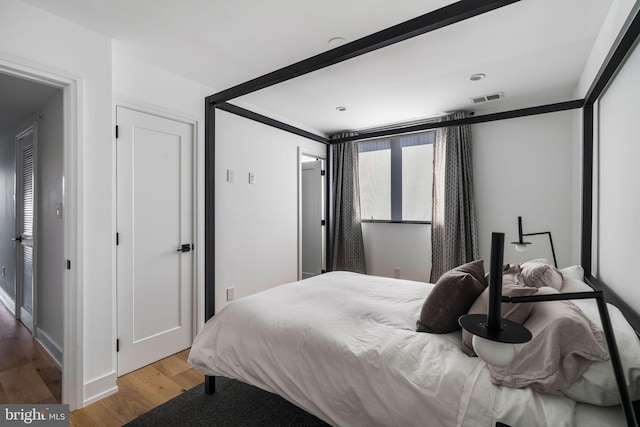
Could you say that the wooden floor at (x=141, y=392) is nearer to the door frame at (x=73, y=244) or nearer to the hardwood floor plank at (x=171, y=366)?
the hardwood floor plank at (x=171, y=366)

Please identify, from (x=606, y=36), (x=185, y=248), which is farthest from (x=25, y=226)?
(x=606, y=36)

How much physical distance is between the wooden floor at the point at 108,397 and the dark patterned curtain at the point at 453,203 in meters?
3.03

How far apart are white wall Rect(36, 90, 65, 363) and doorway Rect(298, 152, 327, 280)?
10.0ft

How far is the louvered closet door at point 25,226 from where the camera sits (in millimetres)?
3277

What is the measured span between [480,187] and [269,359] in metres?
3.32

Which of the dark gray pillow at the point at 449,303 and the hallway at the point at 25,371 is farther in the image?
the hallway at the point at 25,371

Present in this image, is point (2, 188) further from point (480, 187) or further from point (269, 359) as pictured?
point (480, 187)

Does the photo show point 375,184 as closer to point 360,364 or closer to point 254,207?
point 254,207

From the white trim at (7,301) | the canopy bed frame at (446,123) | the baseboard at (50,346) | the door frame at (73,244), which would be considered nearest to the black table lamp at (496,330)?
the canopy bed frame at (446,123)

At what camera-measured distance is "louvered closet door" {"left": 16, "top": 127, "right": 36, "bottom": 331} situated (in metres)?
3.28

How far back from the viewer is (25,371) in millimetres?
2480

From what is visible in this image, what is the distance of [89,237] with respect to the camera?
6.77 feet

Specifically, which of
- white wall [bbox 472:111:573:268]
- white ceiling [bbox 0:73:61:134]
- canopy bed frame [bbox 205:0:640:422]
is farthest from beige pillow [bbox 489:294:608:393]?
white ceiling [bbox 0:73:61:134]

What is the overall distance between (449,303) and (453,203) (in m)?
2.51
